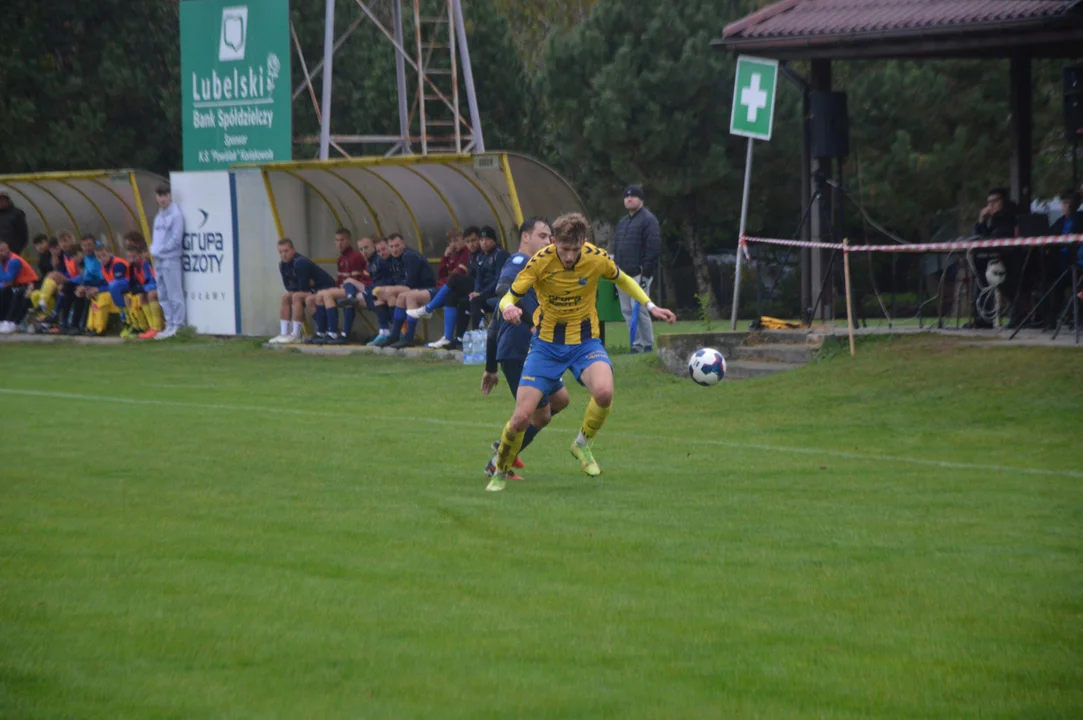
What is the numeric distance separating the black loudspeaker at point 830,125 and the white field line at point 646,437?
6.57 metres

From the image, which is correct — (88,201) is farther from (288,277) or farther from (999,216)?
(999,216)

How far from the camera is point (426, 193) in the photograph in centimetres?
2294

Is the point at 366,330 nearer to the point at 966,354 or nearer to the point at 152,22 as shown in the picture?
the point at 966,354

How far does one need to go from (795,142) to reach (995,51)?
1541cm

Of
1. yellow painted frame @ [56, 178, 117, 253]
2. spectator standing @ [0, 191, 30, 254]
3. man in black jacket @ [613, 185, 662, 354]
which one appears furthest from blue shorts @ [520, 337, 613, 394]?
yellow painted frame @ [56, 178, 117, 253]

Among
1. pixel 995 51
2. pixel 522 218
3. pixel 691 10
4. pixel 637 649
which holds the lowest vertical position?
pixel 637 649

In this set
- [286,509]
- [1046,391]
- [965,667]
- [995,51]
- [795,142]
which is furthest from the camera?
[795,142]

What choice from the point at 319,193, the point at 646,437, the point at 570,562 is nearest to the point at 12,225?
the point at 319,193

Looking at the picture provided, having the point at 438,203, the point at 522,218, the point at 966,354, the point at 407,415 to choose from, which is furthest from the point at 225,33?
the point at 966,354

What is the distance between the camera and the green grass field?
512cm

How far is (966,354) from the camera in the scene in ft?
47.7

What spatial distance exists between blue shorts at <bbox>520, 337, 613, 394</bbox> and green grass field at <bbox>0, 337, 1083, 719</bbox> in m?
0.72

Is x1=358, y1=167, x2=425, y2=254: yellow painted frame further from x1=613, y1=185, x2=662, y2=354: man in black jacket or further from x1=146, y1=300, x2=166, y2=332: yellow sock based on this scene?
x1=613, y1=185, x2=662, y2=354: man in black jacket

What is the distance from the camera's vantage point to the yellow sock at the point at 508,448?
9.76 metres
